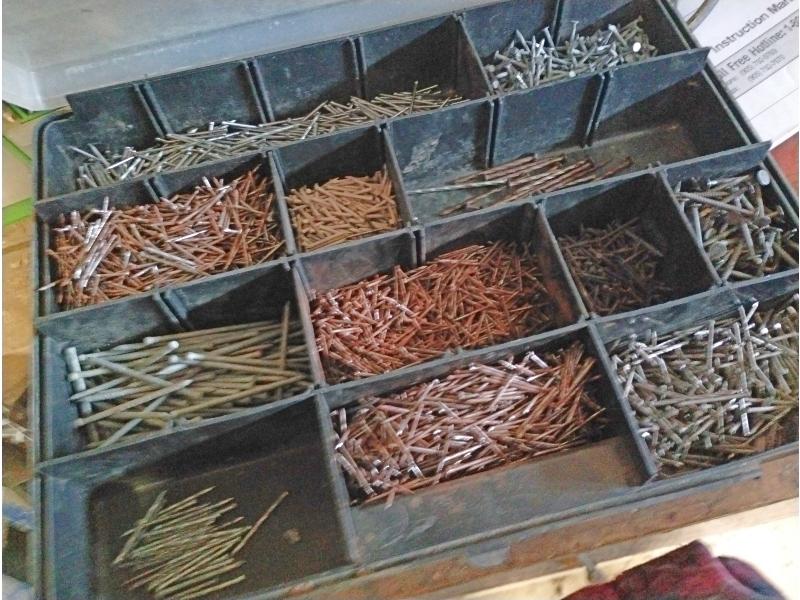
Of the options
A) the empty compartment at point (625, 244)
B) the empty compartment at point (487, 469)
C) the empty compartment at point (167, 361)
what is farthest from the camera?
the empty compartment at point (625, 244)

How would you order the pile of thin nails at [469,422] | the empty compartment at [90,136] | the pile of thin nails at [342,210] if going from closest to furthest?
the pile of thin nails at [469,422] < the pile of thin nails at [342,210] < the empty compartment at [90,136]

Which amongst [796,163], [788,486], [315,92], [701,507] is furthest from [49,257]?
[796,163]

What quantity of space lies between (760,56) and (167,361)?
231cm

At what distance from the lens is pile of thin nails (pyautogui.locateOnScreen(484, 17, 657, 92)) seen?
6.75 ft

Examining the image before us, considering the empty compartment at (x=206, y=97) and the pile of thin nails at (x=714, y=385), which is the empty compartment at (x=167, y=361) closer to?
the empty compartment at (x=206, y=97)

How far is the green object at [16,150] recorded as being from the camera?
2.14 metres

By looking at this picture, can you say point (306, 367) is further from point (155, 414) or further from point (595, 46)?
point (595, 46)

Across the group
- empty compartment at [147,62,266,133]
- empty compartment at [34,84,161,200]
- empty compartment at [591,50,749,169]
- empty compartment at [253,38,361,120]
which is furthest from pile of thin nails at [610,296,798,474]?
empty compartment at [34,84,161,200]

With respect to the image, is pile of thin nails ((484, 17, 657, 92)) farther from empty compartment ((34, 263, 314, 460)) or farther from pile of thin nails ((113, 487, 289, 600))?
pile of thin nails ((113, 487, 289, 600))

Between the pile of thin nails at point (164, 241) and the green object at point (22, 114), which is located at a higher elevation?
the green object at point (22, 114)

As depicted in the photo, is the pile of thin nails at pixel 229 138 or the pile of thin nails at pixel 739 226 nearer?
the pile of thin nails at pixel 739 226

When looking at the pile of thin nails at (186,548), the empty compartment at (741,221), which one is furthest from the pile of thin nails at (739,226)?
the pile of thin nails at (186,548)

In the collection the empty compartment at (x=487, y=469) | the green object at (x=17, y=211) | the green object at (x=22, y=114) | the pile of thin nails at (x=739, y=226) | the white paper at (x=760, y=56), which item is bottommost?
the empty compartment at (x=487, y=469)

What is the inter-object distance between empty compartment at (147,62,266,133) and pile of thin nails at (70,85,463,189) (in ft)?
Result: 0.09
